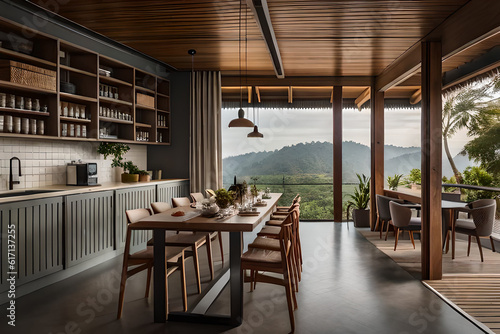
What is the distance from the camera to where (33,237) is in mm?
3453

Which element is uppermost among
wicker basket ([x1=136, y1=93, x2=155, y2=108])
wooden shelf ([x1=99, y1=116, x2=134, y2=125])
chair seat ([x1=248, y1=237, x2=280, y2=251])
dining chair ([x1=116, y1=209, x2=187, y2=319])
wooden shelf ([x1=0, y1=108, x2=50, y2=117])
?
wicker basket ([x1=136, y1=93, x2=155, y2=108])

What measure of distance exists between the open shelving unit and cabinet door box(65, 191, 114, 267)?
823mm

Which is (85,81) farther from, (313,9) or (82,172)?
(313,9)

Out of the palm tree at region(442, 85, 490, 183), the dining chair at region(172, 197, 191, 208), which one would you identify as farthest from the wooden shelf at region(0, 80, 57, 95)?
the palm tree at region(442, 85, 490, 183)

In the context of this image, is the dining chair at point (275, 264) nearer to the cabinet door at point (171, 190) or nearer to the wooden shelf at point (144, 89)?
the cabinet door at point (171, 190)

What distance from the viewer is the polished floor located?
2689 millimetres

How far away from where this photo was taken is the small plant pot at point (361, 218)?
7.06 meters

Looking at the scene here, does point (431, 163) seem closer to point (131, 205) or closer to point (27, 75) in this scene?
point (131, 205)

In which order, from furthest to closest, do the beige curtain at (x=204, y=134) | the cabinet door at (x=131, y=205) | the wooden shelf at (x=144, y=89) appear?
the beige curtain at (x=204, y=134)
the wooden shelf at (x=144, y=89)
the cabinet door at (x=131, y=205)

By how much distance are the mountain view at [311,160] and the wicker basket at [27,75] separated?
8.50m

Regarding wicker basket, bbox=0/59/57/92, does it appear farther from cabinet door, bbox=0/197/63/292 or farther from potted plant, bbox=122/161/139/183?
potted plant, bbox=122/161/139/183

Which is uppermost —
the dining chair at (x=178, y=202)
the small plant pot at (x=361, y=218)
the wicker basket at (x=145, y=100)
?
the wicker basket at (x=145, y=100)

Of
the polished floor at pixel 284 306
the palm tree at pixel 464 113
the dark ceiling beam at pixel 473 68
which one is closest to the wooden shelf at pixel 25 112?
the polished floor at pixel 284 306

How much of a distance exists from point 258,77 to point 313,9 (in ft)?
10.7
